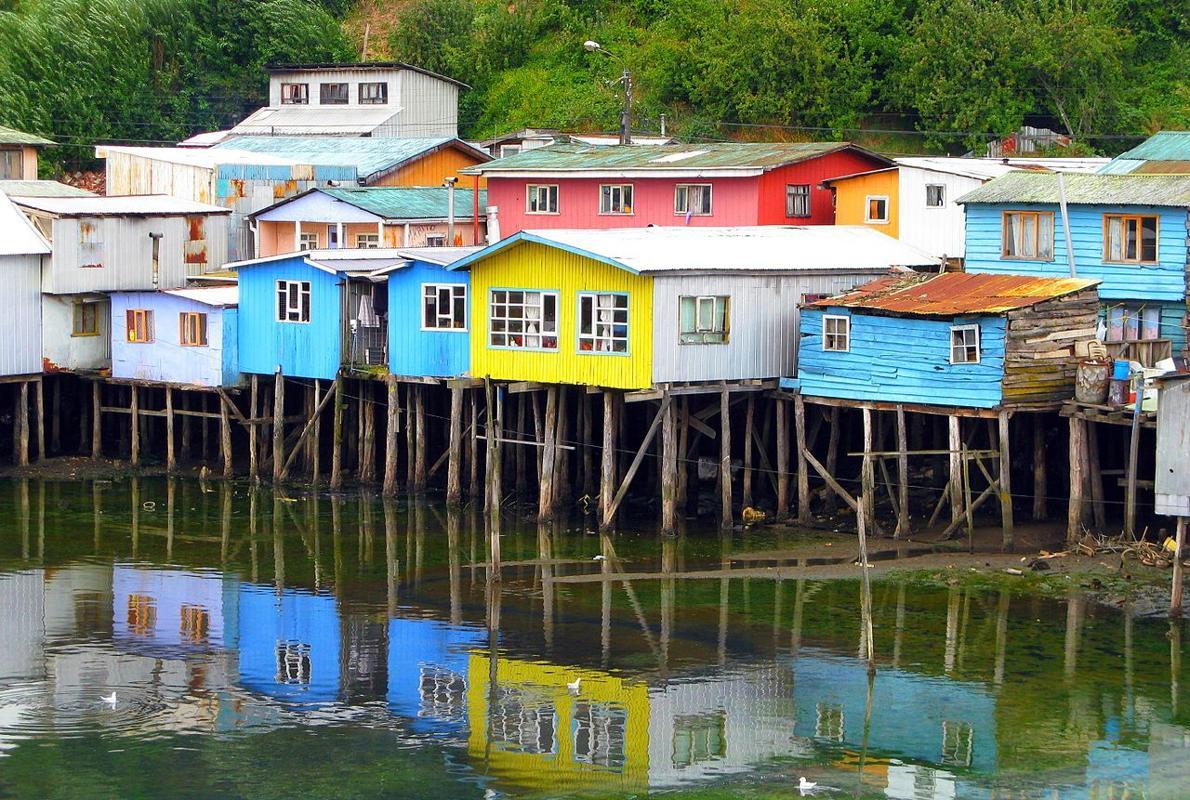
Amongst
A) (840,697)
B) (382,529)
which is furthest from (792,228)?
(840,697)

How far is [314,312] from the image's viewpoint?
148 feet

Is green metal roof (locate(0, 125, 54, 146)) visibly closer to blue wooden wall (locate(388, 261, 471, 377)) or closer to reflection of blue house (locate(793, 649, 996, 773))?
blue wooden wall (locate(388, 261, 471, 377))

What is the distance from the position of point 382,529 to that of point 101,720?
13400mm

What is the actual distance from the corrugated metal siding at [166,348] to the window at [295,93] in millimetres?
18553

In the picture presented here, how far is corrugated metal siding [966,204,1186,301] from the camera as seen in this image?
38.5 meters

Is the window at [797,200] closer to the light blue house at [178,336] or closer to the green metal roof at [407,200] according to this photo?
the green metal roof at [407,200]

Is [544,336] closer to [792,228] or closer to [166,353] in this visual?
[792,228]

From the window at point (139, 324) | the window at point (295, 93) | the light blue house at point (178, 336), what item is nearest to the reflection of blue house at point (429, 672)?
the light blue house at point (178, 336)

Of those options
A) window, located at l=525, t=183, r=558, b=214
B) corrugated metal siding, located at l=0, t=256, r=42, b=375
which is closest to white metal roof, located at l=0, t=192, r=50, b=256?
corrugated metal siding, located at l=0, t=256, r=42, b=375

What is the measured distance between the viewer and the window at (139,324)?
4794 cm

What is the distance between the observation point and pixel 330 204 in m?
51.4

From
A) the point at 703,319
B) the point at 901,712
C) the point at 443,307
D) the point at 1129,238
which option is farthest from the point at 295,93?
the point at 901,712

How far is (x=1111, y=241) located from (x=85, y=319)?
2435 cm

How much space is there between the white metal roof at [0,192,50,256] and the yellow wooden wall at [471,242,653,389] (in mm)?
12270
